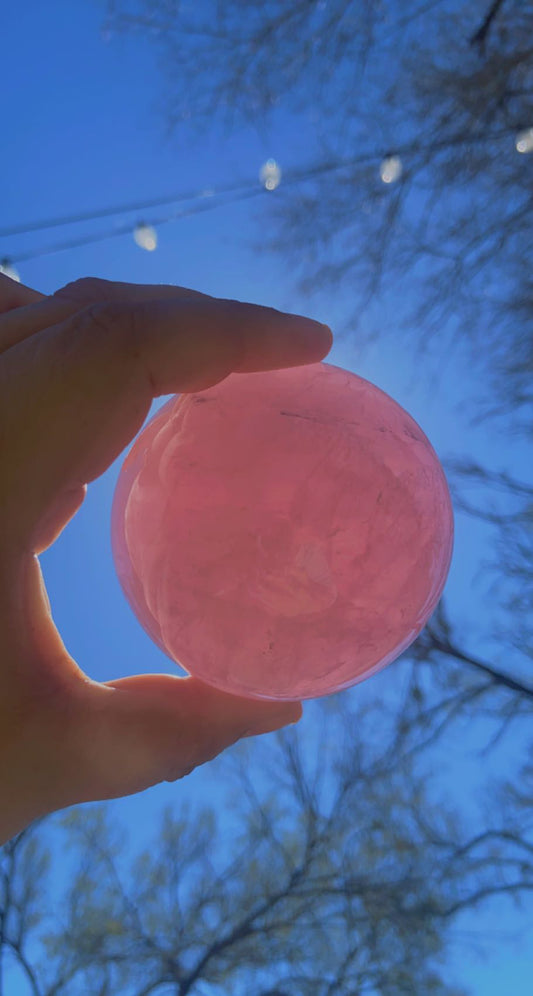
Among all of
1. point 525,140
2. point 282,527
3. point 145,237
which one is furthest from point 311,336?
point 525,140

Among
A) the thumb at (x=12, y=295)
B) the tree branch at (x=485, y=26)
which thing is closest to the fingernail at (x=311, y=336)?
the thumb at (x=12, y=295)

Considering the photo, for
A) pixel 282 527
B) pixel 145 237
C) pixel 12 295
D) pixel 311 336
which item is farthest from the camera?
pixel 145 237

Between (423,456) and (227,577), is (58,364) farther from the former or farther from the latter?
(423,456)

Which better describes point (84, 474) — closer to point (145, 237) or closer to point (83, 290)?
point (83, 290)

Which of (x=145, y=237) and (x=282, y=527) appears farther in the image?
(x=145, y=237)

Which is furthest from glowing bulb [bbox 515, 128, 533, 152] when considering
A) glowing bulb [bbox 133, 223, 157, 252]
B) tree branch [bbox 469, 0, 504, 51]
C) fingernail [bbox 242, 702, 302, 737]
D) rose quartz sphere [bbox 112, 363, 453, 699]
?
fingernail [bbox 242, 702, 302, 737]

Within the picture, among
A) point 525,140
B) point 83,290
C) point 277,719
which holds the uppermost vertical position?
point 525,140

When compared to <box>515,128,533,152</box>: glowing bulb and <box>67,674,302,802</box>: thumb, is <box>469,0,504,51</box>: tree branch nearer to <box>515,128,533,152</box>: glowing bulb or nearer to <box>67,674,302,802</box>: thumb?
<box>515,128,533,152</box>: glowing bulb
